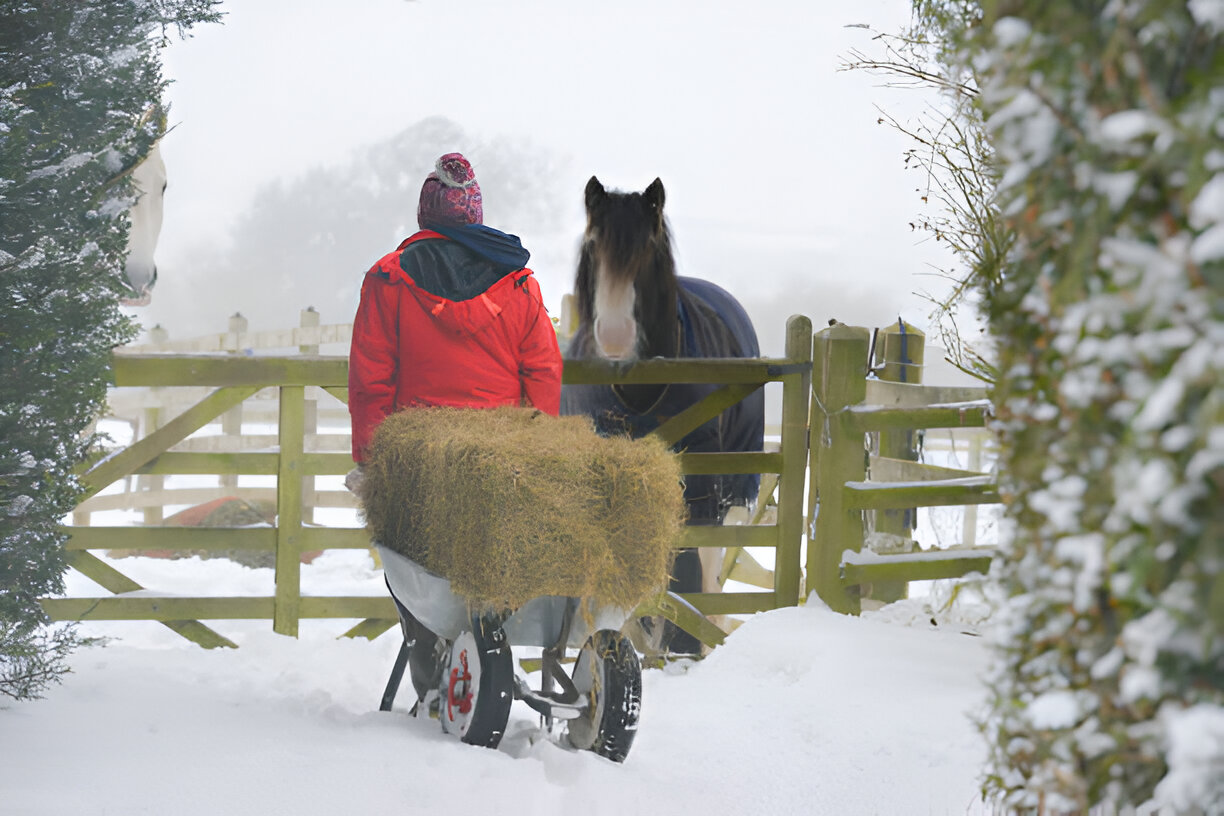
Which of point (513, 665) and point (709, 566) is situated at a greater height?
point (513, 665)

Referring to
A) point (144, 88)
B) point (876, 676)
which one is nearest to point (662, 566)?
point (876, 676)

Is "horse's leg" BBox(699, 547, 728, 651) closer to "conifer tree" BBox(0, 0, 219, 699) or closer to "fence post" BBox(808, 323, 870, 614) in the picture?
"fence post" BBox(808, 323, 870, 614)

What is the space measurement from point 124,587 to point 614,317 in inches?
94.0

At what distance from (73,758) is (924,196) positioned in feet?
10.9

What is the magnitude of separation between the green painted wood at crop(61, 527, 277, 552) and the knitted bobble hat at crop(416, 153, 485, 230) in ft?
5.61

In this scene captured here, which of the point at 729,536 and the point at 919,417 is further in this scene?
the point at 729,536

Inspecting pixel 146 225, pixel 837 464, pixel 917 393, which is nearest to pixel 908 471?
pixel 917 393

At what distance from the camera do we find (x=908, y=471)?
17.9 ft

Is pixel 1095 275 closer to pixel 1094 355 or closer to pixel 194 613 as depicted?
pixel 1094 355

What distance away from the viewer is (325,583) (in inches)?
278

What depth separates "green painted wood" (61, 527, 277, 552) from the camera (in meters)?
4.02

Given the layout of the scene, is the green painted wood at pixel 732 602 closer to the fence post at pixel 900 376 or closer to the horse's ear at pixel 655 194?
the fence post at pixel 900 376

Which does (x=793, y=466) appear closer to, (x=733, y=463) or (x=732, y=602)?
(x=733, y=463)

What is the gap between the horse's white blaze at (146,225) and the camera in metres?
4.35
